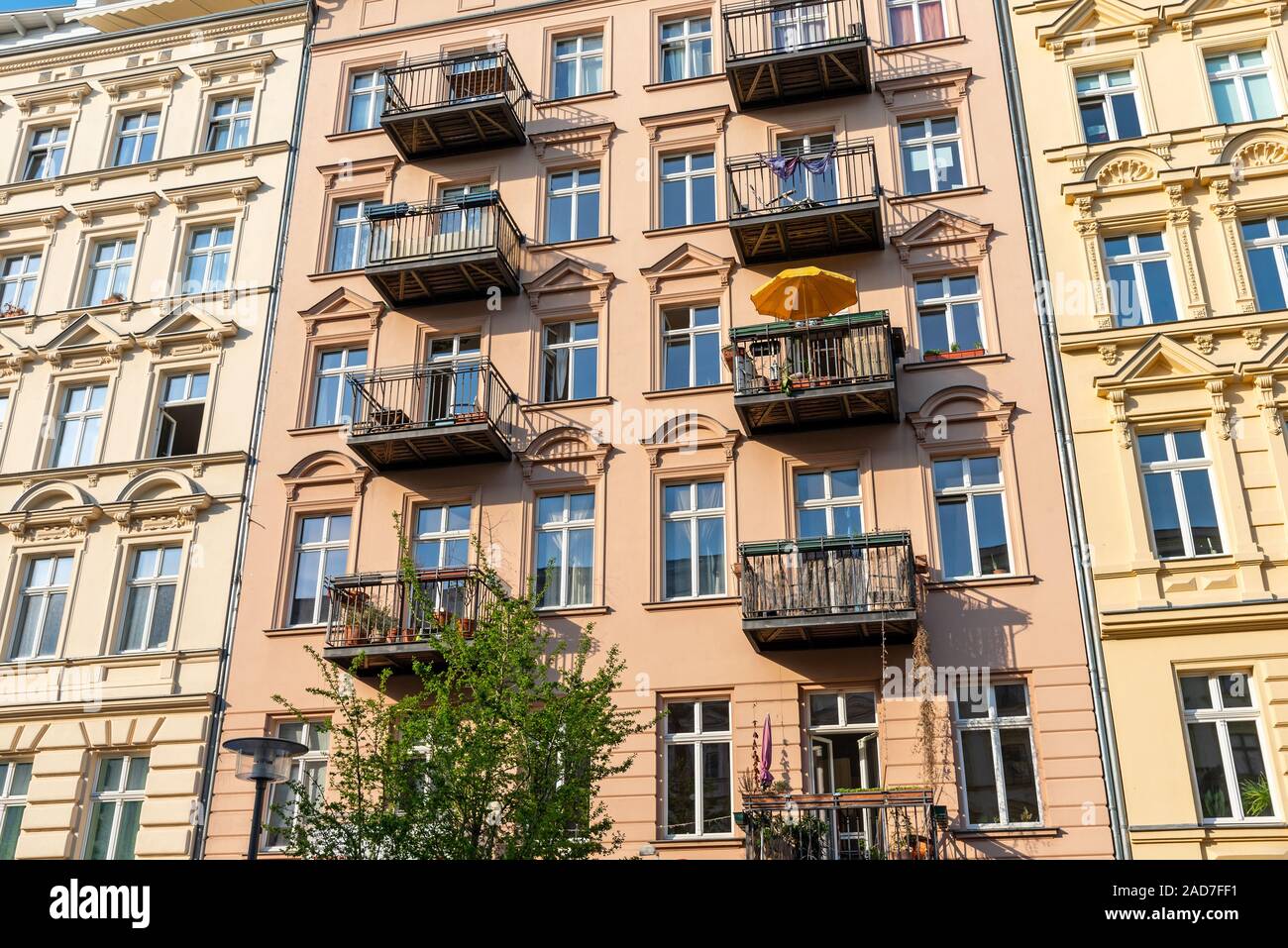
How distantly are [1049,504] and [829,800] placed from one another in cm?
570

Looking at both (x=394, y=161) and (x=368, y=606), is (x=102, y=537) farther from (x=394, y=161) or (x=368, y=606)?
(x=394, y=161)

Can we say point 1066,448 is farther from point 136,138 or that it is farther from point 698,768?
point 136,138

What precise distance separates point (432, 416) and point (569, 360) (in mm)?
2615

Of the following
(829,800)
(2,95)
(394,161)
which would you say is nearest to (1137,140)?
(829,800)

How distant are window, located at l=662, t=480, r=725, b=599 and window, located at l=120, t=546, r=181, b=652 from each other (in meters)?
8.55

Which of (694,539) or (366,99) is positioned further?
(366,99)

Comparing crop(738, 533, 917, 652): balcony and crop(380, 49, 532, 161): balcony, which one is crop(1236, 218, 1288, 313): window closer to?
crop(738, 533, 917, 652): balcony

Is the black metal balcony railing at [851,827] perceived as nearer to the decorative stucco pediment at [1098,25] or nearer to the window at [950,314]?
the window at [950,314]

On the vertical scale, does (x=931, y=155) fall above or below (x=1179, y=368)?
above

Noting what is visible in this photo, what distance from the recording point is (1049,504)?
17.9m

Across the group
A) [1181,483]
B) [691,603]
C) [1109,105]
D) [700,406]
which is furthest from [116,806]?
[1109,105]

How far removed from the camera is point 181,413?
22609mm

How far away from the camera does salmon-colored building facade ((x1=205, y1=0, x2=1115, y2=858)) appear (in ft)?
56.2
